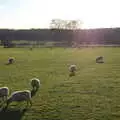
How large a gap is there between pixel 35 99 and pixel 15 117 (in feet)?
12.9

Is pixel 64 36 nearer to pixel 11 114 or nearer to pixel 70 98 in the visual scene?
pixel 70 98

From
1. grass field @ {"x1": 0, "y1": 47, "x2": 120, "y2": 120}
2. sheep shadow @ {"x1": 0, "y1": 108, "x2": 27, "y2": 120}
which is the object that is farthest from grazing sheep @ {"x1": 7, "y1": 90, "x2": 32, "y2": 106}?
sheep shadow @ {"x1": 0, "y1": 108, "x2": 27, "y2": 120}

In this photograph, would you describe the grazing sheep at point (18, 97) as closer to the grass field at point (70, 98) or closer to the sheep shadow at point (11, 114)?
the grass field at point (70, 98)

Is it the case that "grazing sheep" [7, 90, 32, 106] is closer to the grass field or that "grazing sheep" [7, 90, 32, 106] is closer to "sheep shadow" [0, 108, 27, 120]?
the grass field

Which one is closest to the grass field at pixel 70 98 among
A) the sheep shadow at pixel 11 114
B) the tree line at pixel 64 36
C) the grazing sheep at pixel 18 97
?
the sheep shadow at pixel 11 114

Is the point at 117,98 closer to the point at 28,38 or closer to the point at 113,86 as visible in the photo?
the point at 113,86

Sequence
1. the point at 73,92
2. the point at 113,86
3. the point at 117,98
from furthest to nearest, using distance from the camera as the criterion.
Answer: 1. the point at 113,86
2. the point at 73,92
3. the point at 117,98

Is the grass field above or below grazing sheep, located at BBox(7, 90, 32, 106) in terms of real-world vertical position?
below

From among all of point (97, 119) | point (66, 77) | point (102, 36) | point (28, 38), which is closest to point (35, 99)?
point (97, 119)

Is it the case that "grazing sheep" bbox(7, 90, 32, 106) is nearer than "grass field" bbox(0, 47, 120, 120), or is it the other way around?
"grass field" bbox(0, 47, 120, 120)

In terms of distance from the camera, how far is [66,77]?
2981cm

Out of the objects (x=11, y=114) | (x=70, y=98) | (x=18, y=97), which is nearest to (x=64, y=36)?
(x=70, y=98)

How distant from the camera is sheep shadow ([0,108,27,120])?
1667cm

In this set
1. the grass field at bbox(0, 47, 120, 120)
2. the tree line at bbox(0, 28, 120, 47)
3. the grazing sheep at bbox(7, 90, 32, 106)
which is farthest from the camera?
the tree line at bbox(0, 28, 120, 47)
